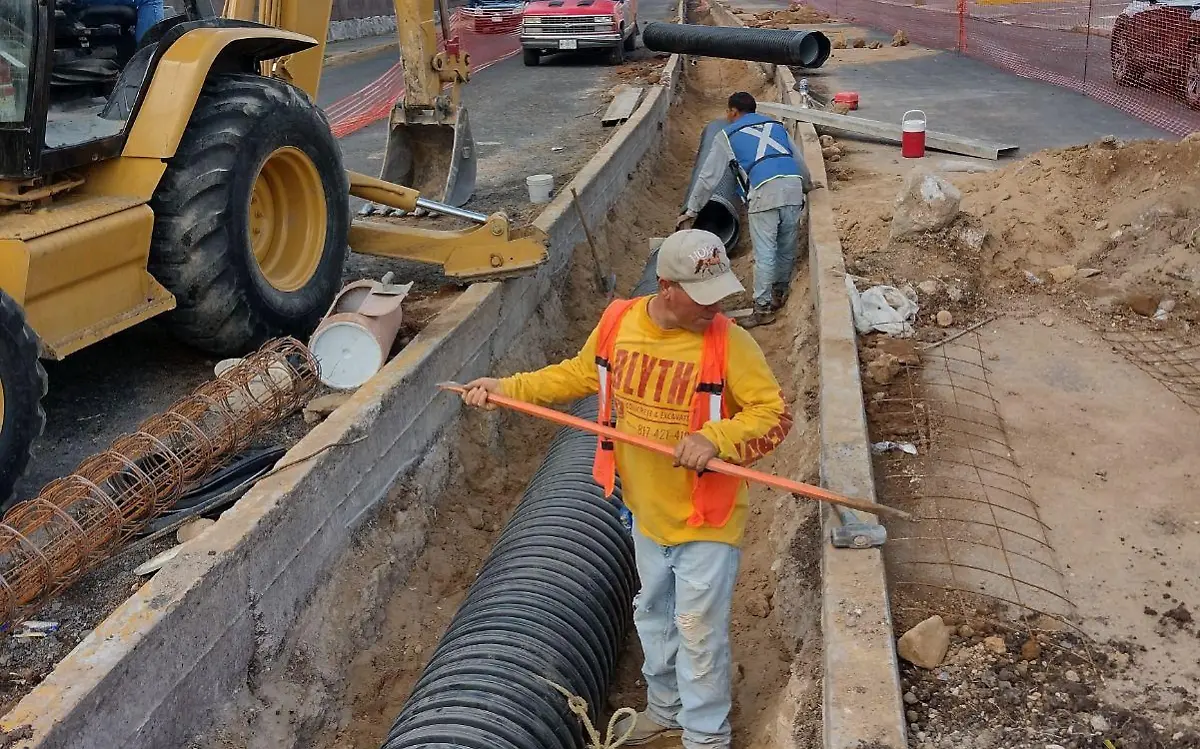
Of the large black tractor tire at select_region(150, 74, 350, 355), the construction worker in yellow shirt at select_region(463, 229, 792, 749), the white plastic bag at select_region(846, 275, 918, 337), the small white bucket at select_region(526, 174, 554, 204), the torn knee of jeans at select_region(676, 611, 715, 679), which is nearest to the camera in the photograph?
the construction worker in yellow shirt at select_region(463, 229, 792, 749)

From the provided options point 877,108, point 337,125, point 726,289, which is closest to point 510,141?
point 337,125

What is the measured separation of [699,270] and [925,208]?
15.8ft

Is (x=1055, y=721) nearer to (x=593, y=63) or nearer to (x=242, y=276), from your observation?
(x=242, y=276)

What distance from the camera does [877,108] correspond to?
13.7 m

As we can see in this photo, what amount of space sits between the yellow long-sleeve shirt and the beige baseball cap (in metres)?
0.19

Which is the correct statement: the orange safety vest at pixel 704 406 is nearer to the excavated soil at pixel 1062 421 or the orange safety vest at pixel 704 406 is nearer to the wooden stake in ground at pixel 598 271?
the excavated soil at pixel 1062 421

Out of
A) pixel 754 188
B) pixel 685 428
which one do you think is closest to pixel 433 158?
pixel 754 188

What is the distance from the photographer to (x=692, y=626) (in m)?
3.60

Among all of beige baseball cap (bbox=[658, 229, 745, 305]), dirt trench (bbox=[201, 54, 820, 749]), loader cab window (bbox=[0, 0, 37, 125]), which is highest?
loader cab window (bbox=[0, 0, 37, 125])

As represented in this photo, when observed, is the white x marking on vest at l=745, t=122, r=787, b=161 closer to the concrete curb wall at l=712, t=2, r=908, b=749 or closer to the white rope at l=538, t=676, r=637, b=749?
the concrete curb wall at l=712, t=2, r=908, b=749

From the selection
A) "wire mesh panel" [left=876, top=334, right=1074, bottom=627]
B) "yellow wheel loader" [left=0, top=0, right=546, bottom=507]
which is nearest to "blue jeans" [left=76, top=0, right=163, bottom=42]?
"yellow wheel loader" [left=0, top=0, right=546, bottom=507]

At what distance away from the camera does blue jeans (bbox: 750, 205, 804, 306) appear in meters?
7.76

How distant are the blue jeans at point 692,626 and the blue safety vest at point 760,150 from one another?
4.51 metres

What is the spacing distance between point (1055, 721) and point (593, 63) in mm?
19284
